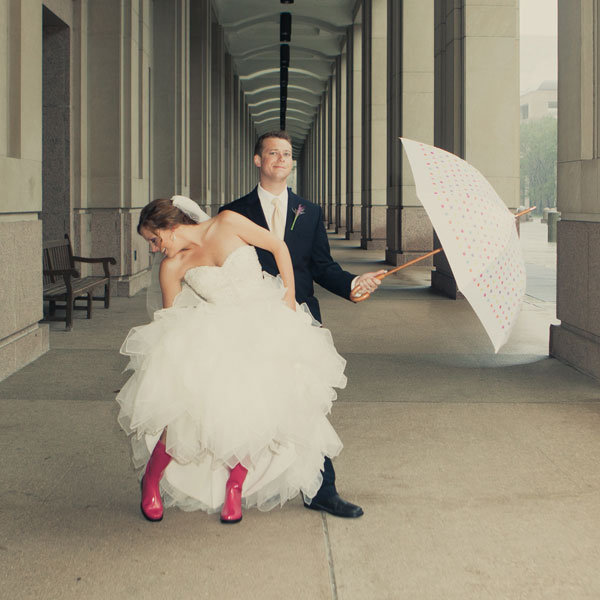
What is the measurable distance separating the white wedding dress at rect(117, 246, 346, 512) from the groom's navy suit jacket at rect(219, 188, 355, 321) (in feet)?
0.77

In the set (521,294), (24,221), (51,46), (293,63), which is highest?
(293,63)

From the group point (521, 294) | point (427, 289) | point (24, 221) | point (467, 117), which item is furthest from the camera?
point (427, 289)

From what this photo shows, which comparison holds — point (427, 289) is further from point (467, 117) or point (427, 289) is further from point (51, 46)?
point (51, 46)

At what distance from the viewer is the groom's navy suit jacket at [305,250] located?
4.09 m

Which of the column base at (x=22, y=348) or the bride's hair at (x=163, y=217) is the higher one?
the bride's hair at (x=163, y=217)

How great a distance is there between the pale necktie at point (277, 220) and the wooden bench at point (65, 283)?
6.18 metres

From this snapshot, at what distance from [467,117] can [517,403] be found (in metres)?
8.24

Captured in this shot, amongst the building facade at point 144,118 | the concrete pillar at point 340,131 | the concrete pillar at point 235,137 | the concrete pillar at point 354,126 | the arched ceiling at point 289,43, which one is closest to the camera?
the building facade at point 144,118

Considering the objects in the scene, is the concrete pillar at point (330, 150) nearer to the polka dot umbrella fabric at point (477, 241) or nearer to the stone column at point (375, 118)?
the stone column at point (375, 118)

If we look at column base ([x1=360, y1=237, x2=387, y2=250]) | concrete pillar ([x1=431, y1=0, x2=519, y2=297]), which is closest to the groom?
concrete pillar ([x1=431, y1=0, x2=519, y2=297])

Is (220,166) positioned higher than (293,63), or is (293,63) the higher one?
(293,63)

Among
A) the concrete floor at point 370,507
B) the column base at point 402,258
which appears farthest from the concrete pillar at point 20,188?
the column base at point 402,258

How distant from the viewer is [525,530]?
3.77m

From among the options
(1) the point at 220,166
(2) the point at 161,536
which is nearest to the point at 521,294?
(2) the point at 161,536
